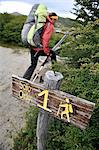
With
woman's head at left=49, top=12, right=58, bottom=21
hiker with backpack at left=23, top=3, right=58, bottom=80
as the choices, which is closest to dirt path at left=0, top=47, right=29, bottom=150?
hiker with backpack at left=23, top=3, right=58, bottom=80

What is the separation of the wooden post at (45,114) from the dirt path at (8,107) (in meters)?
1.39

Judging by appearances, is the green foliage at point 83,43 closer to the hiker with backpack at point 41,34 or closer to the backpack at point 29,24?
the hiker with backpack at point 41,34

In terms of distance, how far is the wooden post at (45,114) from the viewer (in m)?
3.09

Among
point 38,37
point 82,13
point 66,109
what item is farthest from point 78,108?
point 82,13

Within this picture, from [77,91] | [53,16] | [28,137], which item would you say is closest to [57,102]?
[77,91]

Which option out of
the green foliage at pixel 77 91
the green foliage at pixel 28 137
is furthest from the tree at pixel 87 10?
the green foliage at pixel 28 137

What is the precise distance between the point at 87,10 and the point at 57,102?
9.59 feet

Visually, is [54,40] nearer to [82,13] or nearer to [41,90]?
[82,13]

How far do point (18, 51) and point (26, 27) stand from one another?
226 inches

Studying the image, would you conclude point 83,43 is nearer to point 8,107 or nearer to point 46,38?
point 46,38

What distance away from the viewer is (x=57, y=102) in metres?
3.00

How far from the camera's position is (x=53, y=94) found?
3041 mm

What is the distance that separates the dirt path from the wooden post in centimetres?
139

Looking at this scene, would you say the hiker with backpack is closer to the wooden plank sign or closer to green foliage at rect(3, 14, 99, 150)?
green foliage at rect(3, 14, 99, 150)
